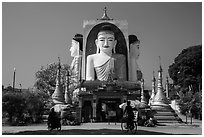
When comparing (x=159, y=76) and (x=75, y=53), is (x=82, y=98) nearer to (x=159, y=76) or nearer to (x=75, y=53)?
(x=159, y=76)

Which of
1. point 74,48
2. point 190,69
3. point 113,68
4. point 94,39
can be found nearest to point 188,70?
point 190,69

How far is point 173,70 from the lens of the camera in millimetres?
46219

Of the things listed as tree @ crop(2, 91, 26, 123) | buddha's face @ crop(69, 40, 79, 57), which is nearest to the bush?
tree @ crop(2, 91, 26, 123)

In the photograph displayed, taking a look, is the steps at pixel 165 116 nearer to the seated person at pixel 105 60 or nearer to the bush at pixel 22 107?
the bush at pixel 22 107

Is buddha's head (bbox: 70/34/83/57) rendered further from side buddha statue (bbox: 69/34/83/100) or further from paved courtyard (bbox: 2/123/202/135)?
paved courtyard (bbox: 2/123/202/135)

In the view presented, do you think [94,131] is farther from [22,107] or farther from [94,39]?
[94,39]

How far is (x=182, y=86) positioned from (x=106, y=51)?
42.2ft

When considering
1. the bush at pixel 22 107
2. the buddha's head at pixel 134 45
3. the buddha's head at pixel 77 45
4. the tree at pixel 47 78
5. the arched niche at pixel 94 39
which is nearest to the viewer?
the bush at pixel 22 107

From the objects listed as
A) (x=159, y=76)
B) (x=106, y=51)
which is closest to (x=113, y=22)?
(x=106, y=51)

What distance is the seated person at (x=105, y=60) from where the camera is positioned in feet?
137

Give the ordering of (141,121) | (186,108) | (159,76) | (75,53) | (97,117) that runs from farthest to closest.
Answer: (75,53) → (186,108) → (159,76) → (97,117) → (141,121)

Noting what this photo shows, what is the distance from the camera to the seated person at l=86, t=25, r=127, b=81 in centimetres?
4162

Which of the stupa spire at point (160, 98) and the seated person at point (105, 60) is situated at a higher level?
the seated person at point (105, 60)

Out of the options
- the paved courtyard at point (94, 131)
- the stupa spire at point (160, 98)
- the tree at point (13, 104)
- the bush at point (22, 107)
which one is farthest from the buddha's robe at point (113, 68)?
the paved courtyard at point (94, 131)
